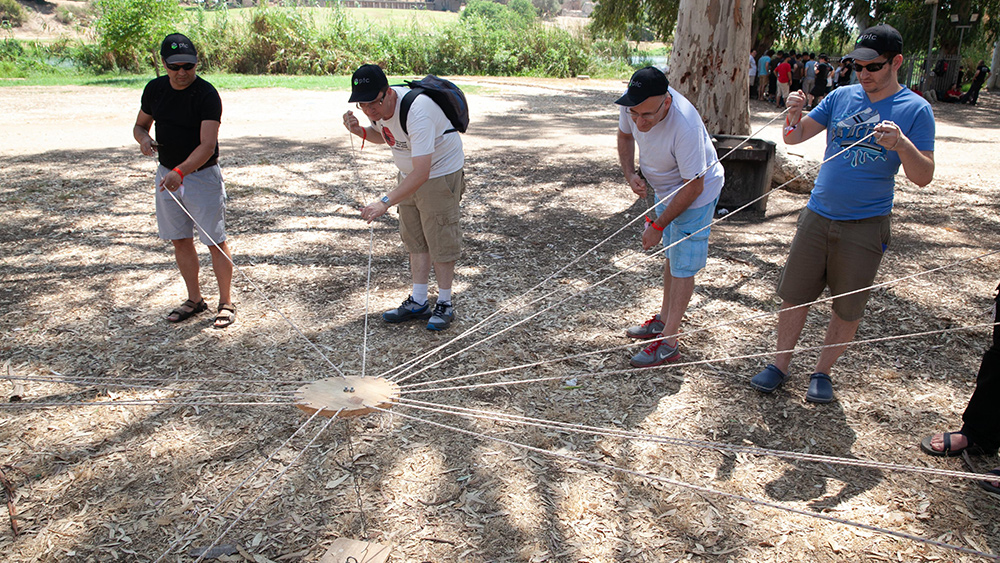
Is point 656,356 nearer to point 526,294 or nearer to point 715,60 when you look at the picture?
point 526,294

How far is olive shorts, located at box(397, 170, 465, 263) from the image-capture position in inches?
152

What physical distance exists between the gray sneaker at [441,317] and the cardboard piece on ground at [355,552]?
1814 mm

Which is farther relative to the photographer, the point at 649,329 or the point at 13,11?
the point at 13,11

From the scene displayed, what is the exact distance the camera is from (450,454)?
3.00 metres

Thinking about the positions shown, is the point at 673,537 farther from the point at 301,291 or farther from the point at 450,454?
the point at 301,291

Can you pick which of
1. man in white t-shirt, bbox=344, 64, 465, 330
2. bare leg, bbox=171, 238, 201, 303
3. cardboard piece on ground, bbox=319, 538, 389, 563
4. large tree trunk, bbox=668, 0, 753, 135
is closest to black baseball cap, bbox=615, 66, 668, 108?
man in white t-shirt, bbox=344, 64, 465, 330

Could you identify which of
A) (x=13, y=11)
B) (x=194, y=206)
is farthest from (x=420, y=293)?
→ (x=13, y=11)

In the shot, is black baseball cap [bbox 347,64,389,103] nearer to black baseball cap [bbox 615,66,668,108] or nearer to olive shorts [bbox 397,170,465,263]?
olive shorts [bbox 397,170,465,263]

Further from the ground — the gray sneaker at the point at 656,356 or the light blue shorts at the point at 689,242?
the light blue shorts at the point at 689,242

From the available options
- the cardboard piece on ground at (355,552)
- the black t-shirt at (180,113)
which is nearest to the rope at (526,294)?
the cardboard piece on ground at (355,552)

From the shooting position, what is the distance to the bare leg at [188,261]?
407cm

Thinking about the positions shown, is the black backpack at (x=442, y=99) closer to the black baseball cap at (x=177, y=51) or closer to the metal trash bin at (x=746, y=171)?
the black baseball cap at (x=177, y=51)

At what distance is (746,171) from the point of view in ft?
22.4

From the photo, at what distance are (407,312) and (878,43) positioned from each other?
294 centimetres
